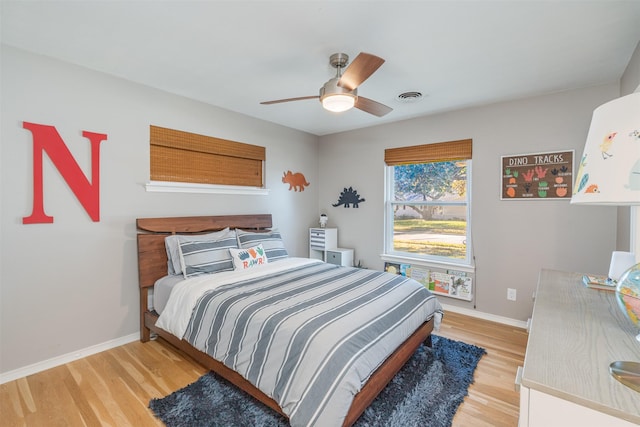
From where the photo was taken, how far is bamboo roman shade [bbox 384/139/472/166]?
3.41 meters

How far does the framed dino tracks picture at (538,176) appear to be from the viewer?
2840 millimetres

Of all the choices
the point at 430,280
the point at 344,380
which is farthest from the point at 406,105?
the point at 344,380

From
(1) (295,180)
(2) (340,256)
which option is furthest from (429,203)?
(1) (295,180)

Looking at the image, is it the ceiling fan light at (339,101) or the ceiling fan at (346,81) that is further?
the ceiling fan light at (339,101)

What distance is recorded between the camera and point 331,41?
200cm

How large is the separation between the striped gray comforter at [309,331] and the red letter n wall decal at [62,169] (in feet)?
4.37

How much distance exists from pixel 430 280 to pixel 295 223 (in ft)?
6.72

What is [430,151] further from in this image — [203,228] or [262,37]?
[203,228]

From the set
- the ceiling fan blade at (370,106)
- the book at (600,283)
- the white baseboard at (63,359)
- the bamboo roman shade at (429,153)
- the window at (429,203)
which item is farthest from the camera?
the window at (429,203)

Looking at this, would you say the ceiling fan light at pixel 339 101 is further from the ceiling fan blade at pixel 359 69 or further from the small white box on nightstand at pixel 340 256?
the small white box on nightstand at pixel 340 256

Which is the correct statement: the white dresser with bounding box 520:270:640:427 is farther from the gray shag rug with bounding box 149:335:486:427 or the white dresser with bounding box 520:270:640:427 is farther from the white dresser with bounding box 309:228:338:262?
the white dresser with bounding box 309:228:338:262

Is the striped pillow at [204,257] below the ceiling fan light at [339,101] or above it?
below

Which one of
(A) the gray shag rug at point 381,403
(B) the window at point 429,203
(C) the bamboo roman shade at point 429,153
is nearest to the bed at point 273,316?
(A) the gray shag rug at point 381,403

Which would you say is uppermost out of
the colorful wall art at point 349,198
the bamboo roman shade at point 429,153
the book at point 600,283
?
the bamboo roman shade at point 429,153
